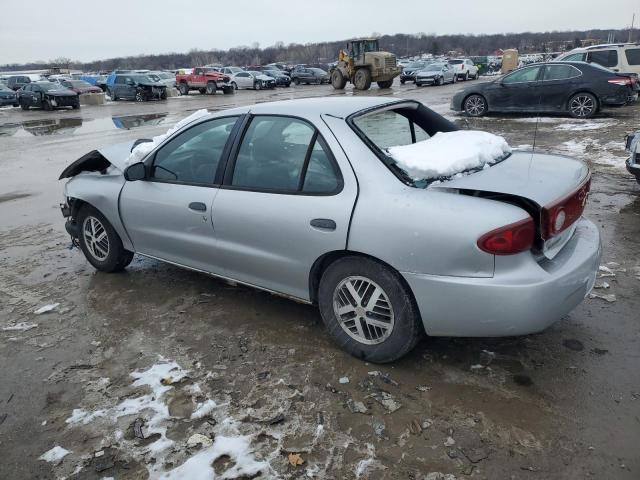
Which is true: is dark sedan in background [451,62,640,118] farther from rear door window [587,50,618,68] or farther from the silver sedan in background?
the silver sedan in background

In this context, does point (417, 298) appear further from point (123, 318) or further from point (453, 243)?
point (123, 318)

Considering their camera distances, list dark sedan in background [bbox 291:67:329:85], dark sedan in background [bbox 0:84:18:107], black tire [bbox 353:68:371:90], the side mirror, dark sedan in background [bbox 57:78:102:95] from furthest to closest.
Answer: dark sedan in background [bbox 291:67:329:85] → dark sedan in background [bbox 57:78:102:95] → black tire [bbox 353:68:371:90] → dark sedan in background [bbox 0:84:18:107] → the side mirror

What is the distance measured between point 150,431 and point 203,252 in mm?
1473

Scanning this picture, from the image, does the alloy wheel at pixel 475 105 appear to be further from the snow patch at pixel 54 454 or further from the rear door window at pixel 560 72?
the snow patch at pixel 54 454

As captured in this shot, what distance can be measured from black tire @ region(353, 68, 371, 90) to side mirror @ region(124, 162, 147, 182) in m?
28.9

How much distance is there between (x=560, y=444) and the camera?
2.55m

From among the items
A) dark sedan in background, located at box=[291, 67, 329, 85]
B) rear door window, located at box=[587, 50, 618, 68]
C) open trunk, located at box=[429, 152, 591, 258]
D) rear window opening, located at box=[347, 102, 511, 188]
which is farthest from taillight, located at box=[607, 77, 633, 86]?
dark sedan in background, located at box=[291, 67, 329, 85]

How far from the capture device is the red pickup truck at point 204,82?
116 ft

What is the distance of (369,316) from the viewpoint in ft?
10.5

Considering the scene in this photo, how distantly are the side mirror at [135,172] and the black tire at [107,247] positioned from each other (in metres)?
0.77

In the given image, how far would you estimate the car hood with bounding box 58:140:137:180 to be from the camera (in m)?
4.56

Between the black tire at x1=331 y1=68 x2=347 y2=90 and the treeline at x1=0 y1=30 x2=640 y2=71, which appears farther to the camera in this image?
the treeline at x1=0 y1=30 x2=640 y2=71

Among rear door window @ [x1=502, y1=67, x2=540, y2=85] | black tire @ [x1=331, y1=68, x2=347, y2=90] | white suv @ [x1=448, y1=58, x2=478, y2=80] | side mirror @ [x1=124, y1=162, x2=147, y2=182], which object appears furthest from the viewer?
white suv @ [x1=448, y1=58, x2=478, y2=80]

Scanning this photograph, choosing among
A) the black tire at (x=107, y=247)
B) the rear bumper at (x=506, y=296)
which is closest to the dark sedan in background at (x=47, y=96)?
the black tire at (x=107, y=247)
